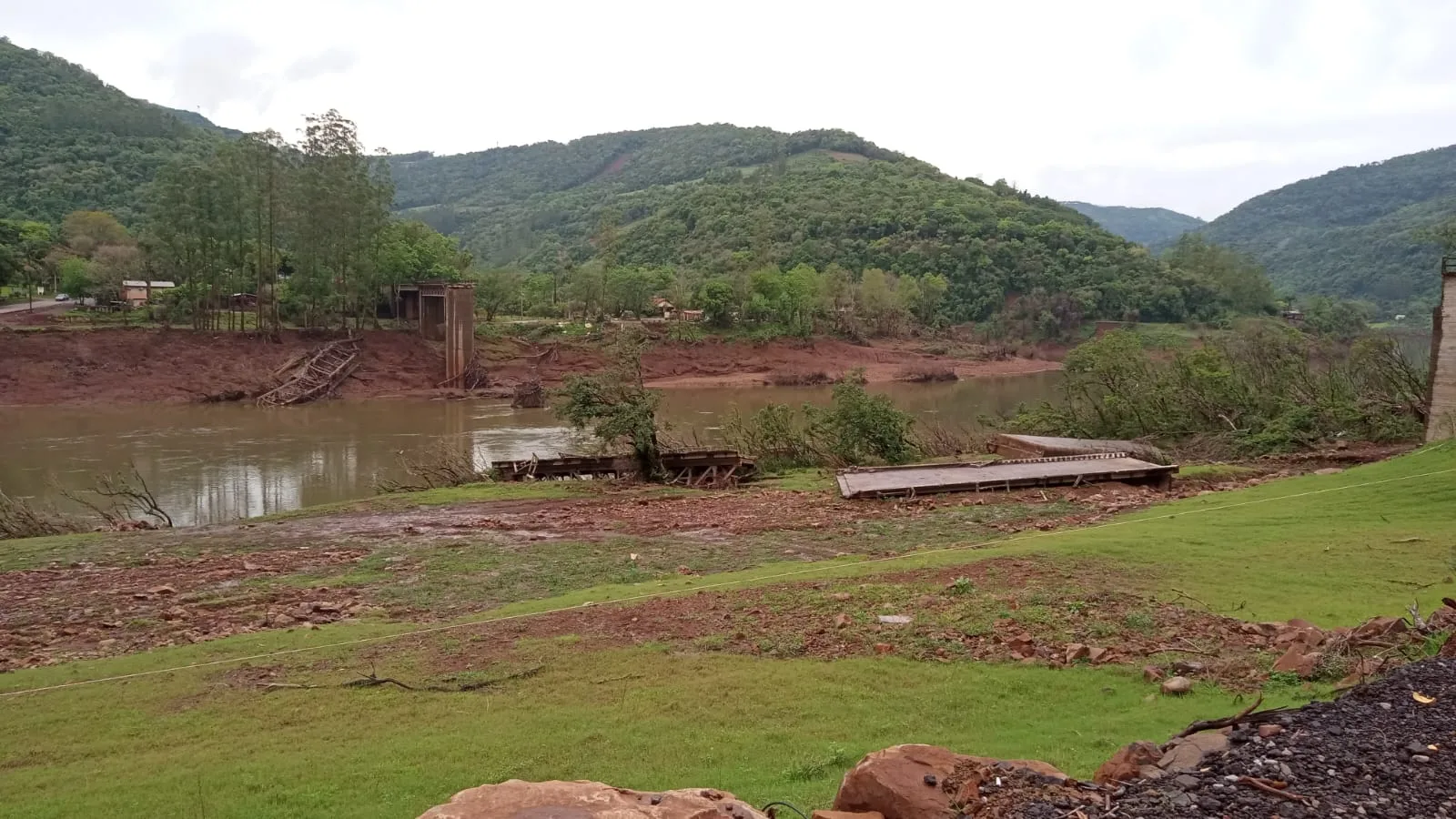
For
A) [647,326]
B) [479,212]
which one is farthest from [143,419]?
[479,212]

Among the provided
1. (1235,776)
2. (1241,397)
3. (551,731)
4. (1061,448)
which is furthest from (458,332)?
(1235,776)

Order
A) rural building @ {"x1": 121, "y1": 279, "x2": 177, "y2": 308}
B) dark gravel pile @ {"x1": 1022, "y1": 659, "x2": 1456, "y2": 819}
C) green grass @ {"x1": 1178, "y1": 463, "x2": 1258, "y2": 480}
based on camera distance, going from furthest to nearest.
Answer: rural building @ {"x1": 121, "y1": 279, "x2": 177, "y2": 308} → green grass @ {"x1": 1178, "y1": 463, "x2": 1258, "y2": 480} → dark gravel pile @ {"x1": 1022, "y1": 659, "x2": 1456, "y2": 819}

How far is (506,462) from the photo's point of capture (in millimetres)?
28812

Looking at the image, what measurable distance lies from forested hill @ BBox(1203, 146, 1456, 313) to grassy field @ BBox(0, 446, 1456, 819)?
96156mm

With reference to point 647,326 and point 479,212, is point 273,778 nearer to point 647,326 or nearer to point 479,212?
point 647,326

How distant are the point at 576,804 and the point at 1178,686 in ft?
19.3

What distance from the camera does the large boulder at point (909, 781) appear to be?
5.46 metres

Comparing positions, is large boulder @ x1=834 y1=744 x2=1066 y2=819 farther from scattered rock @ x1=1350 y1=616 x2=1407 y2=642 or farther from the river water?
the river water

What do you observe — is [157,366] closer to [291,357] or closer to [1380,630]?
[291,357]

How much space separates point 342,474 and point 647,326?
4174 cm

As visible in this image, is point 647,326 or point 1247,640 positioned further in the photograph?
point 647,326

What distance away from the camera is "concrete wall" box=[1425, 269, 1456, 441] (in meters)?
25.2

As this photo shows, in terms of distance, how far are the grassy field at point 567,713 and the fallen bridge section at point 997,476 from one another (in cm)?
893

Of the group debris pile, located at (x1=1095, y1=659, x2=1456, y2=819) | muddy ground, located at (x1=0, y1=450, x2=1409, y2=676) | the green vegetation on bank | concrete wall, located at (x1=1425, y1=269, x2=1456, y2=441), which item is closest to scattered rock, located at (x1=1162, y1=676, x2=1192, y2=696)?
muddy ground, located at (x1=0, y1=450, x2=1409, y2=676)
